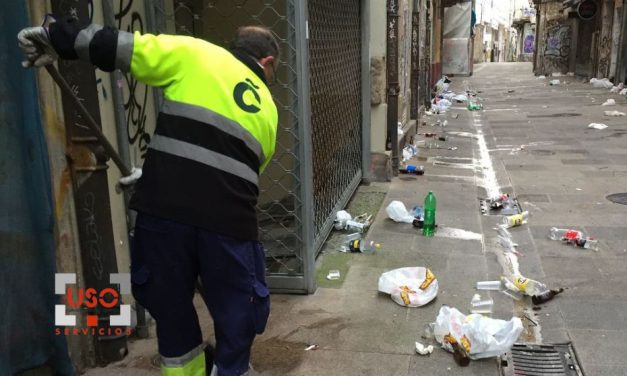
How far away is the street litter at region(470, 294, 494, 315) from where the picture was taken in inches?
146

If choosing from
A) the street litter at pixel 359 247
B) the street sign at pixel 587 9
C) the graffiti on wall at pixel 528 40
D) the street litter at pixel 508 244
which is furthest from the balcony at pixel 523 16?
the street litter at pixel 359 247

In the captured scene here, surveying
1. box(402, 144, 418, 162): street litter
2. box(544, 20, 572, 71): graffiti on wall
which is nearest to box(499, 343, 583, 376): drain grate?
box(402, 144, 418, 162): street litter

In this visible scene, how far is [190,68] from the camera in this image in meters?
2.13

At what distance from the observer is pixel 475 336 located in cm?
316

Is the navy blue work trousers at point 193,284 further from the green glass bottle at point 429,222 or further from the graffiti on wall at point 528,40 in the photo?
the graffiti on wall at point 528,40

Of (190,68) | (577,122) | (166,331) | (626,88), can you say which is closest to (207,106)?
(190,68)

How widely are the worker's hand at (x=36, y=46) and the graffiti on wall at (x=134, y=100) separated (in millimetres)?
1010

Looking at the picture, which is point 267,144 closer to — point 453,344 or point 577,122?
point 453,344

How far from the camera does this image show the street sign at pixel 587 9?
24.2 metres

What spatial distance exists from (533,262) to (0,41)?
12.9 ft

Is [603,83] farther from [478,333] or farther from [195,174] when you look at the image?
[195,174]

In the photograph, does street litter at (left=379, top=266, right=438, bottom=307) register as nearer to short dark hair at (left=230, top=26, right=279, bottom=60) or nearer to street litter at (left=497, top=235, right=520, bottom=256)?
street litter at (left=497, top=235, right=520, bottom=256)

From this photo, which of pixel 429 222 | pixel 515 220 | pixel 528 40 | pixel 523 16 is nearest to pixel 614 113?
pixel 515 220

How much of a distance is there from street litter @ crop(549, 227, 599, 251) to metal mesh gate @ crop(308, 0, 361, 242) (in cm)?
201
